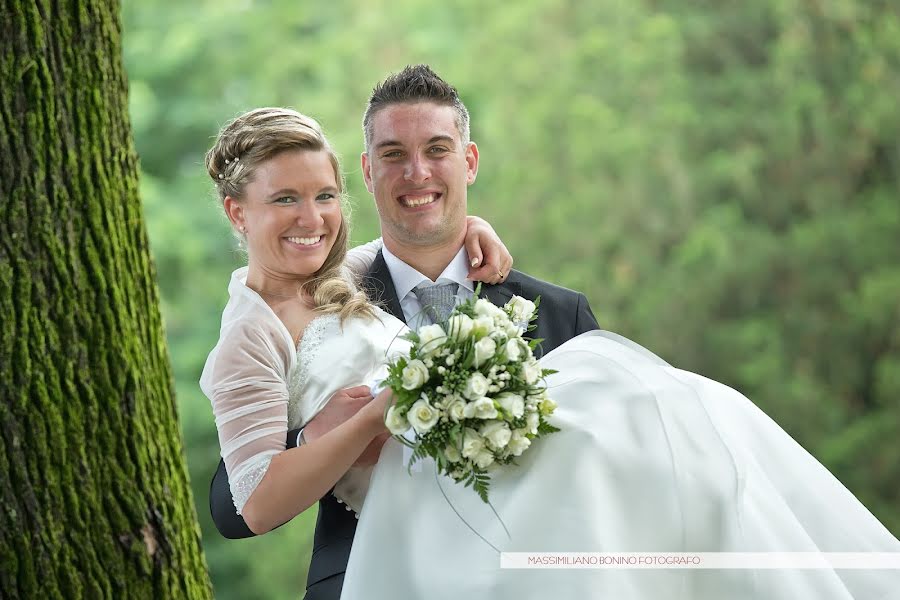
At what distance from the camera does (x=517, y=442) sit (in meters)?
2.79

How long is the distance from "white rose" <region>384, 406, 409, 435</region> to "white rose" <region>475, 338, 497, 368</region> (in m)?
0.21

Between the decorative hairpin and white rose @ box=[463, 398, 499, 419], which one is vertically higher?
the decorative hairpin

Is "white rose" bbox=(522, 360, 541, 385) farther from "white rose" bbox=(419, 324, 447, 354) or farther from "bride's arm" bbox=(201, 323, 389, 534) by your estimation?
"bride's arm" bbox=(201, 323, 389, 534)

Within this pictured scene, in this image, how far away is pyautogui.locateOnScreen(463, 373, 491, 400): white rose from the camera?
2.73 metres

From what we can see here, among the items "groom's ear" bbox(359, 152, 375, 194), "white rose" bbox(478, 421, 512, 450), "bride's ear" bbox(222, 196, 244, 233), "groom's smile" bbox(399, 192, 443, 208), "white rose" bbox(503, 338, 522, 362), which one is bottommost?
"white rose" bbox(478, 421, 512, 450)

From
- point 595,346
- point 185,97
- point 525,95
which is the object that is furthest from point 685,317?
point 595,346

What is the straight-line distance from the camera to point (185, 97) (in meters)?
11.9

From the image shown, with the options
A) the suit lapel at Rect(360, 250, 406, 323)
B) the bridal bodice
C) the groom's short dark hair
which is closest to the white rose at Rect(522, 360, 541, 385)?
the bridal bodice

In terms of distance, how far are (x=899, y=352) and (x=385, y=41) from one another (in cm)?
→ 635

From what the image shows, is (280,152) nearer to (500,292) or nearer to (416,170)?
(416,170)

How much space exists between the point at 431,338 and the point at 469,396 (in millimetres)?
177

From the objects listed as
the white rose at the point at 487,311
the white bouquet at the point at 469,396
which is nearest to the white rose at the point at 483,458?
the white bouquet at the point at 469,396

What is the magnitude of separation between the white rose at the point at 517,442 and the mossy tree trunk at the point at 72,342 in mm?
875

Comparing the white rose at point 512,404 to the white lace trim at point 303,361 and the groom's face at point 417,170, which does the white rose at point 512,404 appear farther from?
the groom's face at point 417,170
